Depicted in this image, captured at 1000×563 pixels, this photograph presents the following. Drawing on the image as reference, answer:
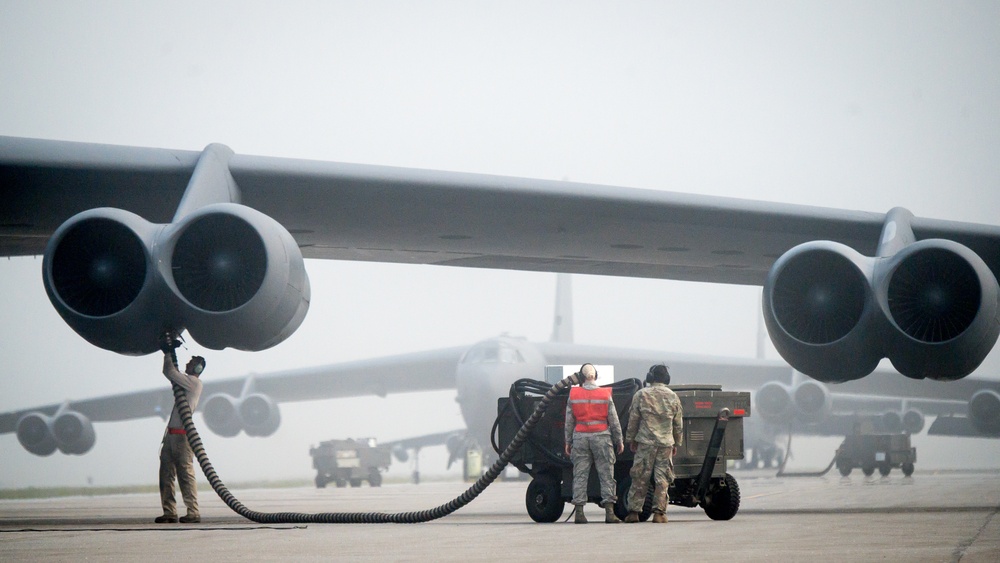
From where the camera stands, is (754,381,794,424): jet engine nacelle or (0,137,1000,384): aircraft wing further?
(754,381,794,424): jet engine nacelle

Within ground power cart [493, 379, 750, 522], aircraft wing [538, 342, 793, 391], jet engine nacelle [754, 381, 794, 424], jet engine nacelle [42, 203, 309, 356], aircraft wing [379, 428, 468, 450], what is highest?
jet engine nacelle [42, 203, 309, 356]

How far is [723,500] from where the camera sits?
9539 mm

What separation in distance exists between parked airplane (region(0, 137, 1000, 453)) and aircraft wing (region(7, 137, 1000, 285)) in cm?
2

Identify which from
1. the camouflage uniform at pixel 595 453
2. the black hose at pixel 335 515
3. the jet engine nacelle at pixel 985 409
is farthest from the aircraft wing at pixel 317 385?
the camouflage uniform at pixel 595 453

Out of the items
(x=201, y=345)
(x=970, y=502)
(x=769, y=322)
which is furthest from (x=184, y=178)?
(x=970, y=502)

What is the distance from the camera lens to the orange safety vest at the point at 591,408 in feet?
→ 29.7

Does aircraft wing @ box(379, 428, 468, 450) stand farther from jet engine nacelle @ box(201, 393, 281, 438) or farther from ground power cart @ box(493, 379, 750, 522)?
ground power cart @ box(493, 379, 750, 522)

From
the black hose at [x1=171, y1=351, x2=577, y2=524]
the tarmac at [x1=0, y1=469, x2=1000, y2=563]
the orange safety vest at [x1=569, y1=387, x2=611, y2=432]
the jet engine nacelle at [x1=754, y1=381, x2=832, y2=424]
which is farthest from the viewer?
the jet engine nacelle at [x1=754, y1=381, x2=832, y2=424]

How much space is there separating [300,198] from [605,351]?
2381 cm

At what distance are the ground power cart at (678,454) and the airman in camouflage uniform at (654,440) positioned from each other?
14.7 inches

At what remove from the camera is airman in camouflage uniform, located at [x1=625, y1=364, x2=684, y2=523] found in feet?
29.4

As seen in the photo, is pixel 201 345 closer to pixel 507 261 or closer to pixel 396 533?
pixel 396 533

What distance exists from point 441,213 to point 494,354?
50.4 feet

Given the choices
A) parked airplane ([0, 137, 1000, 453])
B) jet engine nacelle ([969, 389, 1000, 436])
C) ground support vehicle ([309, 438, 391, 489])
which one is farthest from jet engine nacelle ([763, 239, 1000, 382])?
jet engine nacelle ([969, 389, 1000, 436])
